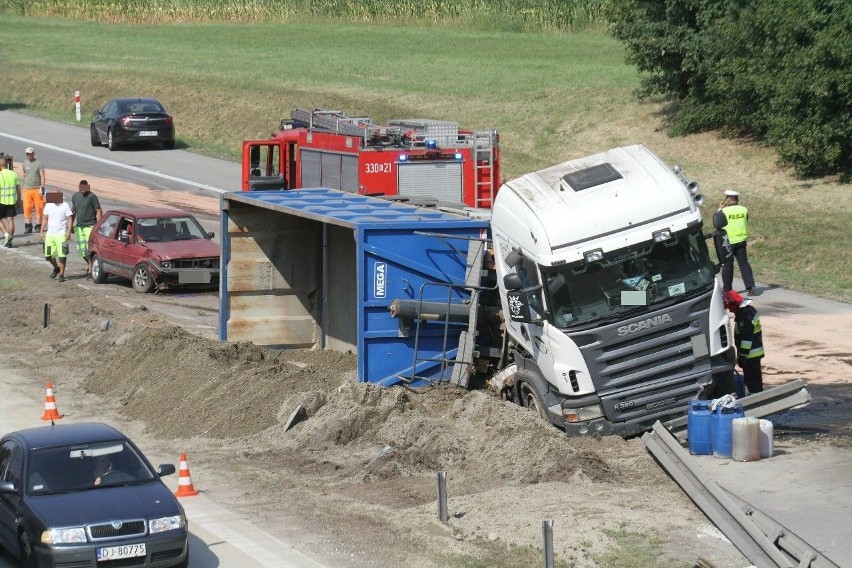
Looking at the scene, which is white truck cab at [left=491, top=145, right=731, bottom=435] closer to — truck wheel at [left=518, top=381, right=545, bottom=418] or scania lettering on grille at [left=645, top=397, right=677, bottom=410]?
scania lettering on grille at [left=645, top=397, right=677, bottom=410]

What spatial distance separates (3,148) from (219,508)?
3240 centimetres

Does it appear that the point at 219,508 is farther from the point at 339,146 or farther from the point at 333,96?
the point at 333,96

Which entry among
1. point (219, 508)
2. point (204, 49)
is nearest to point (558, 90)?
point (204, 49)

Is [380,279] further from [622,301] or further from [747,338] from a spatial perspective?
[747,338]

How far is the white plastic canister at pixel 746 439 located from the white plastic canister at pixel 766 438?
80mm

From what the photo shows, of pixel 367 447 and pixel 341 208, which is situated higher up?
pixel 341 208

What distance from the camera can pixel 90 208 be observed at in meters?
29.1

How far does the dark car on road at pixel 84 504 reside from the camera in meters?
11.6

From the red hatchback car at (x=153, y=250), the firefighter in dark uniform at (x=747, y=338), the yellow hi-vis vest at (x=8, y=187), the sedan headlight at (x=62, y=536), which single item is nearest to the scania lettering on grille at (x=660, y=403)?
the firefighter in dark uniform at (x=747, y=338)

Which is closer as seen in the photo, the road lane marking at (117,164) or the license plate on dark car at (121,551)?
the license plate on dark car at (121,551)

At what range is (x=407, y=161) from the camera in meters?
25.1

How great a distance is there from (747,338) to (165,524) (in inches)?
316

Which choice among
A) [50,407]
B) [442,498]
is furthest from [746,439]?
[50,407]

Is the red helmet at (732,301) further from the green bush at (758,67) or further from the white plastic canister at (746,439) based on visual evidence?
the green bush at (758,67)
